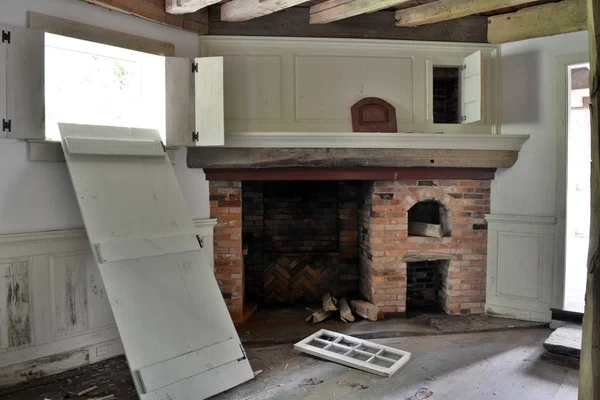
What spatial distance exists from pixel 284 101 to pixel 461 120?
1.77 meters

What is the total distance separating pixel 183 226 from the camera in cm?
343

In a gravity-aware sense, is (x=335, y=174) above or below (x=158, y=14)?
below

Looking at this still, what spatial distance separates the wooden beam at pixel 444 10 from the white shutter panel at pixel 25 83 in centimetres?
312

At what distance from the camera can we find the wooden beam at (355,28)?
13.3 ft

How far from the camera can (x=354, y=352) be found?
3627 mm

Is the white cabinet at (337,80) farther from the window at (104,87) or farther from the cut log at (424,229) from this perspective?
the cut log at (424,229)

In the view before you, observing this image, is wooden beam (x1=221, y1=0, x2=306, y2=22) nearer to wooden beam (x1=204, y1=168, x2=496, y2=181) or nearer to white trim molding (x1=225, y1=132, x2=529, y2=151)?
white trim molding (x1=225, y1=132, x2=529, y2=151)

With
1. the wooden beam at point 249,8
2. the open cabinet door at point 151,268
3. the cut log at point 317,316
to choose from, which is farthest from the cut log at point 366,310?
the wooden beam at point 249,8

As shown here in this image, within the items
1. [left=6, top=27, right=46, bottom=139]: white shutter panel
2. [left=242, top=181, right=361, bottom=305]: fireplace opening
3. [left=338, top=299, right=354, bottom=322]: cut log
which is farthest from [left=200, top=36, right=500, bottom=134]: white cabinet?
[left=338, top=299, right=354, bottom=322]: cut log

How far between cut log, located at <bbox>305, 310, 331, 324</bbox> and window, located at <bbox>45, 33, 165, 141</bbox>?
7.38ft

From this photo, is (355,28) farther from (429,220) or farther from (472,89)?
(429,220)

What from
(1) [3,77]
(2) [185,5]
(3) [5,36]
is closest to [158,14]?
(2) [185,5]

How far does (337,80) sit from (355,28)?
0.53m

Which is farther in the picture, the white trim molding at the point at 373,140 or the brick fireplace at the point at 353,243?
the brick fireplace at the point at 353,243
